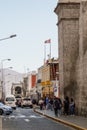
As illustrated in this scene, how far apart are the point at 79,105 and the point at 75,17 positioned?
383 inches

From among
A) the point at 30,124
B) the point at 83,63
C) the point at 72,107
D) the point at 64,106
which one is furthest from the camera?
the point at 64,106

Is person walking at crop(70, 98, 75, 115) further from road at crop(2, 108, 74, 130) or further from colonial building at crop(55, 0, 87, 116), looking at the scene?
road at crop(2, 108, 74, 130)

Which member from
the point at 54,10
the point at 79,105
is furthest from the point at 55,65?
the point at 79,105

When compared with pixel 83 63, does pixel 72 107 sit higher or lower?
lower

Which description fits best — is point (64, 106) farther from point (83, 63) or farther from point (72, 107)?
point (83, 63)

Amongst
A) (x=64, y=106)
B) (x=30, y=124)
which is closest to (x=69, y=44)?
(x=64, y=106)

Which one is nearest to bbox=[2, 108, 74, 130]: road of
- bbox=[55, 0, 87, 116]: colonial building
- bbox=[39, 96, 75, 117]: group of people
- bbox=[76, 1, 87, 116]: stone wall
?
bbox=[76, 1, 87, 116]: stone wall

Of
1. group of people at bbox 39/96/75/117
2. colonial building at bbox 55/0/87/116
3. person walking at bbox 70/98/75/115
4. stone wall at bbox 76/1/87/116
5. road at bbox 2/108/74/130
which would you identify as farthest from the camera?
colonial building at bbox 55/0/87/116

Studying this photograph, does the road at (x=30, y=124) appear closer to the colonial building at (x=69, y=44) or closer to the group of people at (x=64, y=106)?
the group of people at (x=64, y=106)

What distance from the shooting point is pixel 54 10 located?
5353cm

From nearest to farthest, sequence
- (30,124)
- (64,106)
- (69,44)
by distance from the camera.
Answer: (30,124)
(64,106)
(69,44)

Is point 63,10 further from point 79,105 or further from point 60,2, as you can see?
Answer: point 79,105

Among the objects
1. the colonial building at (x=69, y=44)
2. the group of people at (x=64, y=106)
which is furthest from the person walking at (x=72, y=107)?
the colonial building at (x=69, y=44)

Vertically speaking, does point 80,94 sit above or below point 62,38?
below
